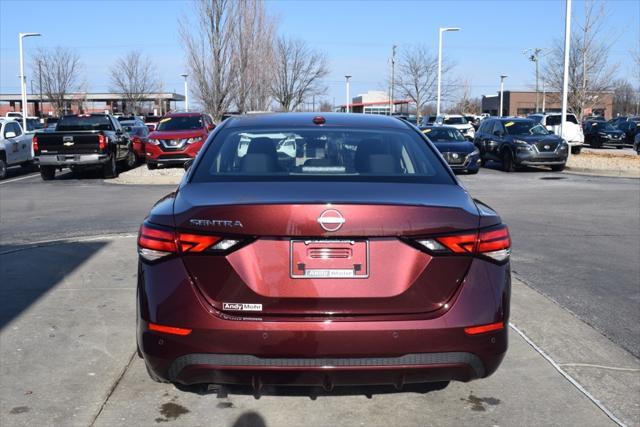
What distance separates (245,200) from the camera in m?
3.17

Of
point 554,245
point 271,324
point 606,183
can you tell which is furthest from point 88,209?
point 606,183

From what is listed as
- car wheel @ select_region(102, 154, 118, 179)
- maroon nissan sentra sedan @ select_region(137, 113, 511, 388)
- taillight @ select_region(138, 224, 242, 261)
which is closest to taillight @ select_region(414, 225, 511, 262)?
maroon nissan sentra sedan @ select_region(137, 113, 511, 388)

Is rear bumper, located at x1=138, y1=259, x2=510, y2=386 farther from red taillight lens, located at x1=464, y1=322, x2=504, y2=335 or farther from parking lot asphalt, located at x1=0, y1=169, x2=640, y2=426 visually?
parking lot asphalt, located at x1=0, y1=169, x2=640, y2=426

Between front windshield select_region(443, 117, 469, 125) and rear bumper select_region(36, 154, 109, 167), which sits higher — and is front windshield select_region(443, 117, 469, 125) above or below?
above

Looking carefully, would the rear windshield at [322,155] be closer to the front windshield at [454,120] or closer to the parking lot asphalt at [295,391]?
the parking lot asphalt at [295,391]

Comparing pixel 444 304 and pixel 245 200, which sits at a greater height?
pixel 245 200

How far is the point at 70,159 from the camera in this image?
1895cm

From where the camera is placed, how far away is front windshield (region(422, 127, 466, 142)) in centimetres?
2247

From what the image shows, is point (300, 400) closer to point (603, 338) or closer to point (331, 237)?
point (331, 237)

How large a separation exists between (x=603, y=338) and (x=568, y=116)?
2719 cm

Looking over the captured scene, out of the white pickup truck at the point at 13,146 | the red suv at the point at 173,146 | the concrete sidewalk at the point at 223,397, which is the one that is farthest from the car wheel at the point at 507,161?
the concrete sidewalk at the point at 223,397

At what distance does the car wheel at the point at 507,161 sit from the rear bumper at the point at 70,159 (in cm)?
1281

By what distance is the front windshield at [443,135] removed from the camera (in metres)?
22.5

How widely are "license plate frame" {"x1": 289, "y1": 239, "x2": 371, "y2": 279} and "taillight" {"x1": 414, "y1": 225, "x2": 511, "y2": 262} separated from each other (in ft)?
0.84
